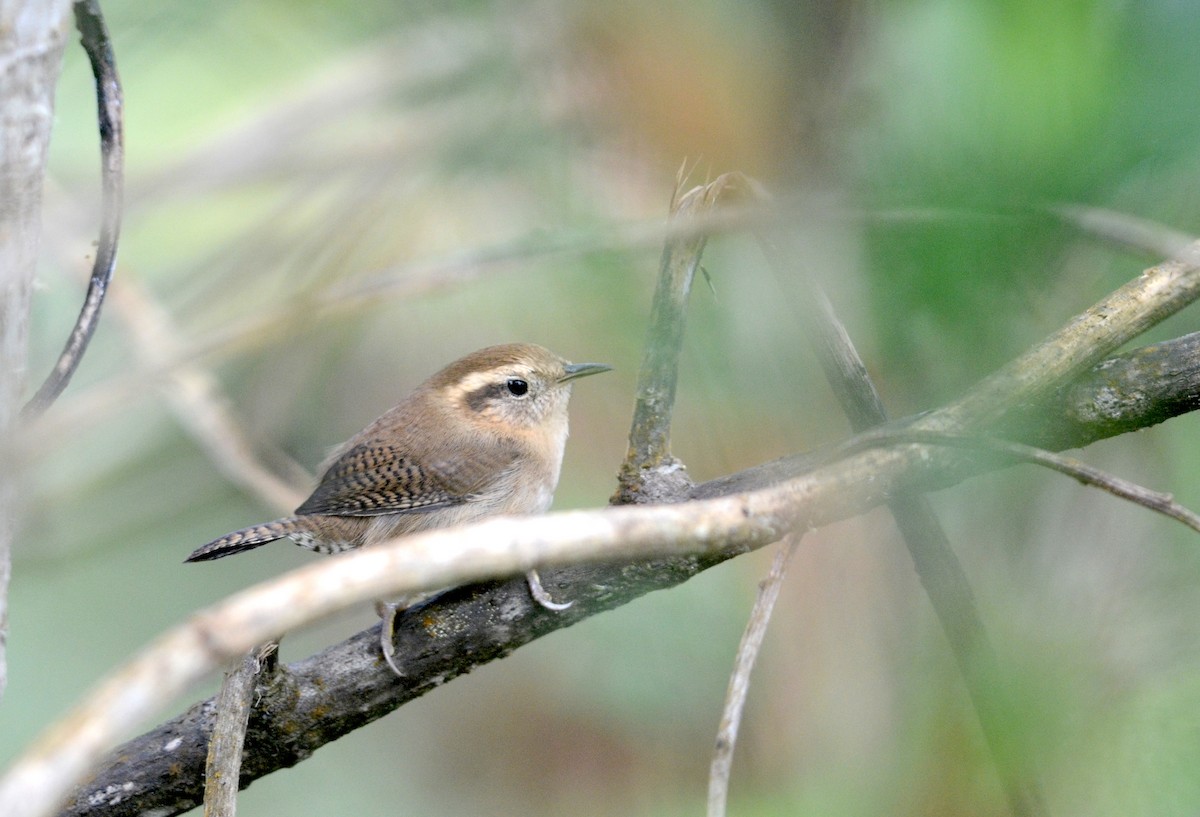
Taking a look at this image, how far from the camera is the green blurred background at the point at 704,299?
1448 millimetres

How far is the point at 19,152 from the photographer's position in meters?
1.35

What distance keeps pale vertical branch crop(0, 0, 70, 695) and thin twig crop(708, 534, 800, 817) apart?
97cm

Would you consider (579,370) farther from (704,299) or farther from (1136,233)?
(1136,233)

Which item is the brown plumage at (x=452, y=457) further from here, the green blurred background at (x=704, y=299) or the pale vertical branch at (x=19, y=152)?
the pale vertical branch at (x=19, y=152)

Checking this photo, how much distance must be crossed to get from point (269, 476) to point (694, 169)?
6.10ft

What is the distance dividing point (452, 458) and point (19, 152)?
191cm

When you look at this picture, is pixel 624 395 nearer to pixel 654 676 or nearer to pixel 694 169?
pixel 654 676

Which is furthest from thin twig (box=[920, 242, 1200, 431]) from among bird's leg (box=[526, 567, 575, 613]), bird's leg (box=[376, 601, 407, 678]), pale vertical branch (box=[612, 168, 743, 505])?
bird's leg (box=[376, 601, 407, 678])

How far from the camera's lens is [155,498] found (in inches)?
143

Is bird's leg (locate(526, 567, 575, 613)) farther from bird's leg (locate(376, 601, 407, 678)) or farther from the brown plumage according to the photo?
the brown plumage

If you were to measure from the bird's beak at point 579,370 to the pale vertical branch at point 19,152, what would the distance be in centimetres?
169

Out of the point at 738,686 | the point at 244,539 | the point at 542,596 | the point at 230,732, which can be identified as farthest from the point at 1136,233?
the point at 244,539

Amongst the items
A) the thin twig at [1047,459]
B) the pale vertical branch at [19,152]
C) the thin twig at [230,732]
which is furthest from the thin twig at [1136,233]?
the thin twig at [230,732]

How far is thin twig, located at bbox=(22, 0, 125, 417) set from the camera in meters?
1.61
